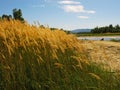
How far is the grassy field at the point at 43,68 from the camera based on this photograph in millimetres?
4863

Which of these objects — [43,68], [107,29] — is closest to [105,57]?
[43,68]

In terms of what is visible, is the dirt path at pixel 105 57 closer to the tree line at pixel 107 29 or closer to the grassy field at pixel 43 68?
the grassy field at pixel 43 68

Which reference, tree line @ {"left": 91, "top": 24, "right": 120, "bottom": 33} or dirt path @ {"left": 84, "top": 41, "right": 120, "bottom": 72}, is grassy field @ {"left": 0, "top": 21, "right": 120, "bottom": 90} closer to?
dirt path @ {"left": 84, "top": 41, "right": 120, "bottom": 72}

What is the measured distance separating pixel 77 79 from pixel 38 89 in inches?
23.2

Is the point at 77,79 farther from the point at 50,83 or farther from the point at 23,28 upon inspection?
the point at 23,28

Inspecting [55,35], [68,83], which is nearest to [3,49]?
[55,35]

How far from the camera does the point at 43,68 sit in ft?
16.9

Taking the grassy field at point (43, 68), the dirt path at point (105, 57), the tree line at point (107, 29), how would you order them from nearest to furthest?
the grassy field at point (43, 68) < the dirt path at point (105, 57) < the tree line at point (107, 29)

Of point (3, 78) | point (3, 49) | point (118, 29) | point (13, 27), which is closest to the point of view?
point (3, 78)

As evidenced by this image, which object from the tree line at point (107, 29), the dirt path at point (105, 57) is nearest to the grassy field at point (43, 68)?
the dirt path at point (105, 57)

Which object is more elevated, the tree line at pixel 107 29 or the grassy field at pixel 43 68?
the grassy field at pixel 43 68

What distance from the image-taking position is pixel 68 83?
4.87m

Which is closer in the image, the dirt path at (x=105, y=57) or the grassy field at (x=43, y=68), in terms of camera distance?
the grassy field at (x=43, y=68)

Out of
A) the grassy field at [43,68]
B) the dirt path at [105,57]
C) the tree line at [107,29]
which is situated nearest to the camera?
the grassy field at [43,68]
